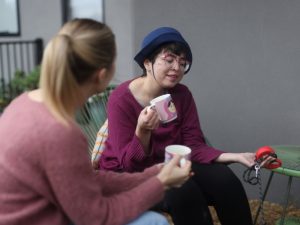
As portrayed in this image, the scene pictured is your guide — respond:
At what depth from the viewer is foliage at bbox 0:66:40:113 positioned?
566 centimetres

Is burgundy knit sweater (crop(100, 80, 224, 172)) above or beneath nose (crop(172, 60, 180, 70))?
beneath

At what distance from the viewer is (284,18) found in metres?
2.93

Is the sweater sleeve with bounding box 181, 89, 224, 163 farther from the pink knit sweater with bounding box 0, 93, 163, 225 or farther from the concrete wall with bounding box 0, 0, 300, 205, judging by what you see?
the pink knit sweater with bounding box 0, 93, 163, 225

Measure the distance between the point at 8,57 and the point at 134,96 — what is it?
178 inches

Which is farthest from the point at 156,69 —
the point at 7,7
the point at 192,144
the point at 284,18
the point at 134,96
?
the point at 7,7

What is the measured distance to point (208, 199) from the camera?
226 cm

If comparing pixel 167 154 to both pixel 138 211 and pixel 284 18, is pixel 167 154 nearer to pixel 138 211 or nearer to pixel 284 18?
pixel 138 211

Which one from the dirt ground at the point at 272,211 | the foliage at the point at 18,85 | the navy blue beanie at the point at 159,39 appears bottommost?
the dirt ground at the point at 272,211

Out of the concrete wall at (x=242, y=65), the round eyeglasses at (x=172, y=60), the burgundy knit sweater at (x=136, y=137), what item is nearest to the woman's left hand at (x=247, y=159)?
the burgundy knit sweater at (x=136, y=137)

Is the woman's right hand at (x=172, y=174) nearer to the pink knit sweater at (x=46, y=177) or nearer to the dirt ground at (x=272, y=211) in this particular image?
the pink knit sweater at (x=46, y=177)

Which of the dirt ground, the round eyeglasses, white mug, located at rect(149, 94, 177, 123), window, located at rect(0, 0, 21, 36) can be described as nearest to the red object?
white mug, located at rect(149, 94, 177, 123)

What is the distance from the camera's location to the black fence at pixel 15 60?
614 centimetres

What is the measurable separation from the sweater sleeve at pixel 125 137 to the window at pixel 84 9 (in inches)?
120

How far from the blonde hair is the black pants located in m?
0.78
